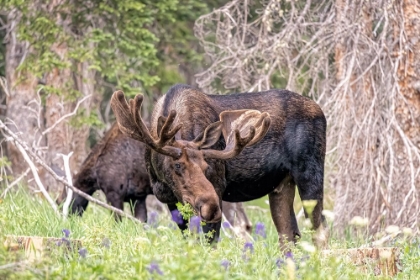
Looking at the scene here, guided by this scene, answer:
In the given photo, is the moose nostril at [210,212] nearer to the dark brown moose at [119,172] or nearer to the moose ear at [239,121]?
the moose ear at [239,121]

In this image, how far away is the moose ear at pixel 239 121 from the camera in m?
8.03

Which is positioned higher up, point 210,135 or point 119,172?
point 210,135

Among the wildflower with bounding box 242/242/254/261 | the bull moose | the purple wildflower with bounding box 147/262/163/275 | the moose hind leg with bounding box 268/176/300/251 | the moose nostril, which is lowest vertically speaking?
the bull moose

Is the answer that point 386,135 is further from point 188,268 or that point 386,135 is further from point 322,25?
point 188,268

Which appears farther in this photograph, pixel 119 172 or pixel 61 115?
pixel 61 115

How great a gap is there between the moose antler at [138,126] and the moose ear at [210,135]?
0.29 metres

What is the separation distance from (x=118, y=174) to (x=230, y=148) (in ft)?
13.3

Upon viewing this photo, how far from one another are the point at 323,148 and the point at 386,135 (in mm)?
1715

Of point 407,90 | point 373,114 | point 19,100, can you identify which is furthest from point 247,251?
point 19,100

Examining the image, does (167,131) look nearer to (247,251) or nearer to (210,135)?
(210,135)

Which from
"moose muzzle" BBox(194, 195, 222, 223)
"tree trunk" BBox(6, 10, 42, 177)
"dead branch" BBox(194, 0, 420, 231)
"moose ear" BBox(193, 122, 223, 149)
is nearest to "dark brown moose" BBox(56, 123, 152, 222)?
"dead branch" BBox(194, 0, 420, 231)

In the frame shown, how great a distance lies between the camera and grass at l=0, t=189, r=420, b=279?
4.71 meters

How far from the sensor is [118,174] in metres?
11.7

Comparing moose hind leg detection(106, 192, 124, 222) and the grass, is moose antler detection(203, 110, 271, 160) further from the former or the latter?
moose hind leg detection(106, 192, 124, 222)
